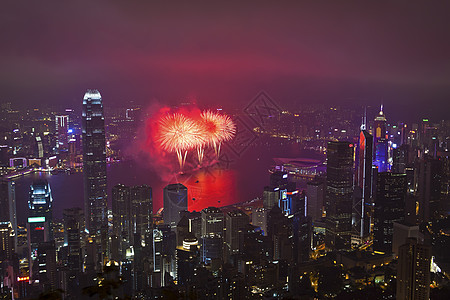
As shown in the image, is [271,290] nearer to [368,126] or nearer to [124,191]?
[124,191]

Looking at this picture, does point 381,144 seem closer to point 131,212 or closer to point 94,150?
point 131,212

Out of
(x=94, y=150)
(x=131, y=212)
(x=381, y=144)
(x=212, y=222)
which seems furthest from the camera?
(x=381, y=144)

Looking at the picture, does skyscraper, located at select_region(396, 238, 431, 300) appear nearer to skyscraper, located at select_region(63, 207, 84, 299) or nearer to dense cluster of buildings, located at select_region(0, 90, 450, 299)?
dense cluster of buildings, located at select_region(0, 90, 450, 299)

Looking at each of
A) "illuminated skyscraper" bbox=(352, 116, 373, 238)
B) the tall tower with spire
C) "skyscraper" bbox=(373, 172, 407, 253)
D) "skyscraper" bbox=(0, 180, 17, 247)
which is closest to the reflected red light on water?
the tall tower with spire

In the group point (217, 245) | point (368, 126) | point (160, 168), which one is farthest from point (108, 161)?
point (368, 126)

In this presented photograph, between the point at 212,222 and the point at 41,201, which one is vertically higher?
the point at 41,201

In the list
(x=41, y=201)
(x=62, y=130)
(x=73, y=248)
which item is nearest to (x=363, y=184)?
(x=73, y=248)
